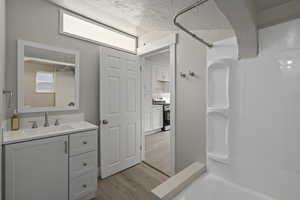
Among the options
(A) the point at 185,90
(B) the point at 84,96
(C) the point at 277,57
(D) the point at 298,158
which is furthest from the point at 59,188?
(C) the point at 277,57

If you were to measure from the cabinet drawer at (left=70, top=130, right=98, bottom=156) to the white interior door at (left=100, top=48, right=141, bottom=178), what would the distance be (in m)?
0.38

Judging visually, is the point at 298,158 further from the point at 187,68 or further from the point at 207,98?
the point at 187,68

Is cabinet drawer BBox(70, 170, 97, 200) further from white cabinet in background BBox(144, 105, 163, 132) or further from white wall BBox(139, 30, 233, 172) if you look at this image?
white cabinet in background BBox(144, 105, 163, 132)

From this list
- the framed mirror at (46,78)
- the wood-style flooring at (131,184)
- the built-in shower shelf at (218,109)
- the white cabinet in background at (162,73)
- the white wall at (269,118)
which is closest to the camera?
the white wall at (269,118)

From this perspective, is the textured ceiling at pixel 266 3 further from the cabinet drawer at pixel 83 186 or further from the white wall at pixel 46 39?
the cabinet drawer at pixel 83 186

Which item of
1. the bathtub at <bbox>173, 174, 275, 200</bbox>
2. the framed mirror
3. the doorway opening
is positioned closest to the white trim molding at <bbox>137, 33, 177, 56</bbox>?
the doorway opening

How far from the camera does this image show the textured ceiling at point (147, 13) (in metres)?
1.49

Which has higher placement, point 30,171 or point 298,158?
point 298,158

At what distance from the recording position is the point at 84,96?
6.91 ft

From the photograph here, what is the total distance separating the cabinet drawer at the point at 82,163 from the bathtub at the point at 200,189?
2.96ft

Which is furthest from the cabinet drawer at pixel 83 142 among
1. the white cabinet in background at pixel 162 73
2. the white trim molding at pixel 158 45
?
the white cabinet in background at pixel 162 73

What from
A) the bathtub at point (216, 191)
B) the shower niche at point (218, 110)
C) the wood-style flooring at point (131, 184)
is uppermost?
the shower niche at point (218, 110)

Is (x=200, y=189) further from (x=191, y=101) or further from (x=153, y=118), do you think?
(x=153, y=118)

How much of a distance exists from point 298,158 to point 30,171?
2.26 m
